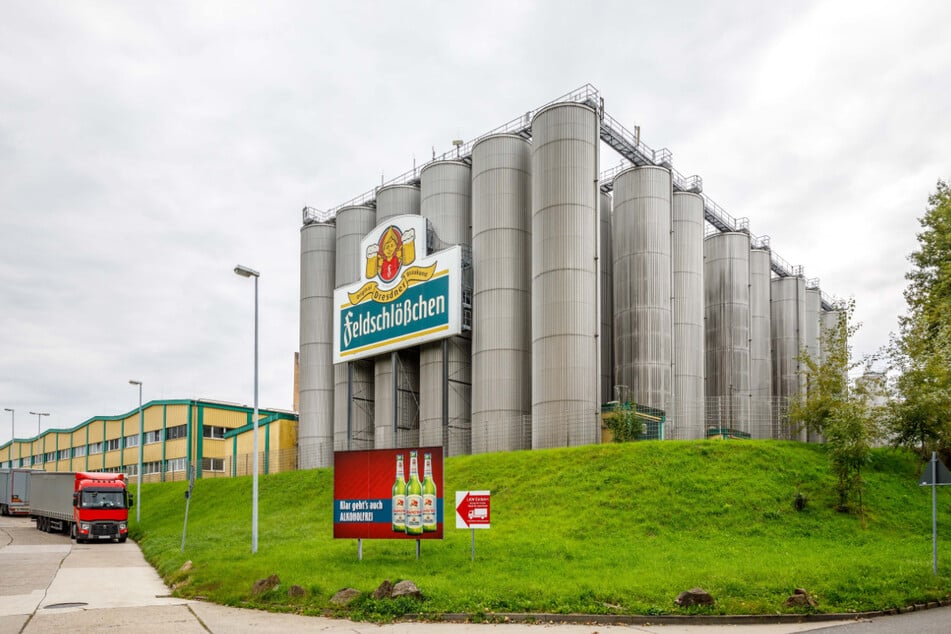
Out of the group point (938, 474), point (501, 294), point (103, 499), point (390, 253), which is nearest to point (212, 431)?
point (103, 499)

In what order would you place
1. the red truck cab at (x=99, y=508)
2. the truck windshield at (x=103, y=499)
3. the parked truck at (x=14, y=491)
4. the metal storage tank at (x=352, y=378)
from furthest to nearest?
the parked truck at (x=14, y=491), the metal storage tank at (x=352, y=378), the truck windshield at (x=103, y=499), the red truck cab at (x=99, y=508)

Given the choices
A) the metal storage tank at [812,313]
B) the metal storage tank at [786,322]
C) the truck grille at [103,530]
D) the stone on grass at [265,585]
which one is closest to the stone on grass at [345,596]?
the stone on grass at [265,585]

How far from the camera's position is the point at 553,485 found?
29.5 metres

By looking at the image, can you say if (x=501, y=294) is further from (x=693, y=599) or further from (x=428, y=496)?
(x=693, y=599)

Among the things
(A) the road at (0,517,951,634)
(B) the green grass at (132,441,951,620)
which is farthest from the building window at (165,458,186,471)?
(A) the road at (0,517,951,634)

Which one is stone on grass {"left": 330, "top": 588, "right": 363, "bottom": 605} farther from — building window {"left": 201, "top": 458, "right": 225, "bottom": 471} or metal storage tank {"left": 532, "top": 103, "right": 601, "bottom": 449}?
building window {"left": 201, "top": 458, "right": 225, "bottom": 471}

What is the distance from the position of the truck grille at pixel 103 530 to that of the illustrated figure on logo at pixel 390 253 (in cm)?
1923

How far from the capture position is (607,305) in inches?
1944

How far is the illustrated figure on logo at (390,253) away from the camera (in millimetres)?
46188

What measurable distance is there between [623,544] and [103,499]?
29198 millimetres

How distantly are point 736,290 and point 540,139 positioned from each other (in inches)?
834

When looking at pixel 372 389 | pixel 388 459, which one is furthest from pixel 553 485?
pixel 372 389

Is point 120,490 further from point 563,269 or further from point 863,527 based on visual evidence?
point 863,527

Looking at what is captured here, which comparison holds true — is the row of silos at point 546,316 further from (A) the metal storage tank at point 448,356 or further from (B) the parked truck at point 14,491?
(B) the parked truck at point 14,491
